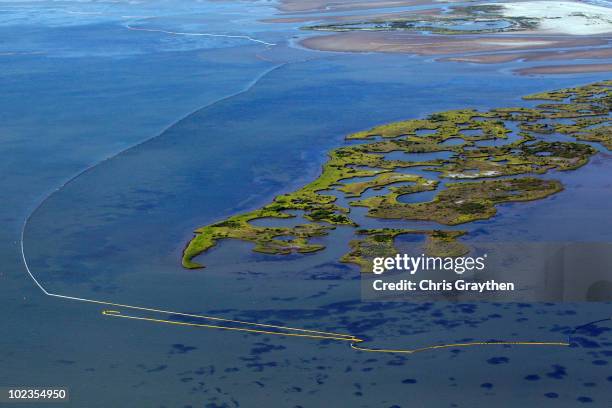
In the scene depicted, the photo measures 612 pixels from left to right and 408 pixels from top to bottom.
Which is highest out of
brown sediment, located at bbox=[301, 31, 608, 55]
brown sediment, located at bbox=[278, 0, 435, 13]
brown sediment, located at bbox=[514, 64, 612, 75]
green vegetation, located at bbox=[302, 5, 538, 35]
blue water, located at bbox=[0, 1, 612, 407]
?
brown sediment, located at bbox=[278, 0, 435, 13]

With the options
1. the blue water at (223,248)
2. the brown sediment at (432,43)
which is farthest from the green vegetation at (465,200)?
the brown sediment at (432,43)

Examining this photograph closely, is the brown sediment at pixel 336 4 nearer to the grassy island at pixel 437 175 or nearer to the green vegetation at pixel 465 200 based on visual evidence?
the grassy island at pixel 437 175

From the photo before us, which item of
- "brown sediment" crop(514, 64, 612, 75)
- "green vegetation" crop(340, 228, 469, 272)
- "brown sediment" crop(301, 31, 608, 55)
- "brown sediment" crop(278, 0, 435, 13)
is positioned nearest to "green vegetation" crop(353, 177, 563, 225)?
"green vegetation" crop(340, 228, 469, 272)

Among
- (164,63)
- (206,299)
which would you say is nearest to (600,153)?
(206,299)

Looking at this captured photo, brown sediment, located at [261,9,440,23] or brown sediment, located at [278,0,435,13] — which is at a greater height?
A: brown sediment, located at [278,0,435,13]

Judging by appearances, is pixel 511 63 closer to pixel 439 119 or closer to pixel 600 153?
pixel 439 119

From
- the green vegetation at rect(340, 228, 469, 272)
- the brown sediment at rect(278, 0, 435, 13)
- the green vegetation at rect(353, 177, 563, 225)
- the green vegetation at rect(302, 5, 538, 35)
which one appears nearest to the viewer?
the green vegetation at rect(340, 228, 469, 272)

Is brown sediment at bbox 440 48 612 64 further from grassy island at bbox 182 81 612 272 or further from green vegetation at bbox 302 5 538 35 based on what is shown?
grassy island at bbox 182 81 612 272
